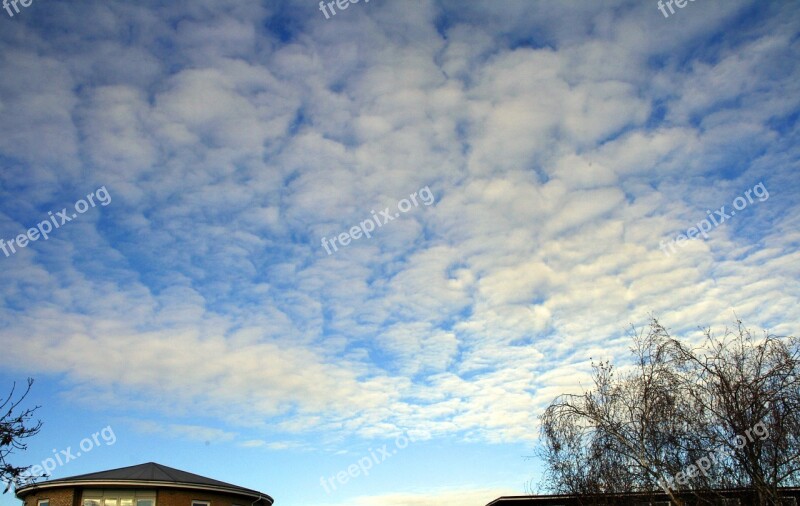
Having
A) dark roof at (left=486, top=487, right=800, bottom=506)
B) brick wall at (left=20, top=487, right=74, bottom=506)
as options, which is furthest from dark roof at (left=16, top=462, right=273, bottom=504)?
dark roof at (left=486, top=487, right=800, bottom=506)

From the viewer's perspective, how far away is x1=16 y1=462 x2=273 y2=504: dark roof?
31.9 meters

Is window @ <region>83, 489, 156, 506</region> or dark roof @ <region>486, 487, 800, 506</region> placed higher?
window @ <region>83, 489, 156, 506</region>

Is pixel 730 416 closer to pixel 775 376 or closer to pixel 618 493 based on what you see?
pixel 775 376

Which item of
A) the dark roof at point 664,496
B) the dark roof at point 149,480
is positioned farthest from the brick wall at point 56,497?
the dark roof at point 664,496

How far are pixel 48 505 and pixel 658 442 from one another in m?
31.3

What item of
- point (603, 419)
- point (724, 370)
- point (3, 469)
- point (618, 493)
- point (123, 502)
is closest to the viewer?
point (3, 469)

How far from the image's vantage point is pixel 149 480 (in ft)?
105

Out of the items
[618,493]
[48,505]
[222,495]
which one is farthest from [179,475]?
[618,493]

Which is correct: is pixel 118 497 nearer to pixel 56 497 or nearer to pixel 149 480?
pixel 149 480

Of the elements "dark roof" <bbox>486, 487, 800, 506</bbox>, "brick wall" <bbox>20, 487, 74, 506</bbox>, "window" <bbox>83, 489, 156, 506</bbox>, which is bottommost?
"dark roof" <bbox>486, 487, 800, 506</bbox>

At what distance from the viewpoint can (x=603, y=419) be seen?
2111 cm

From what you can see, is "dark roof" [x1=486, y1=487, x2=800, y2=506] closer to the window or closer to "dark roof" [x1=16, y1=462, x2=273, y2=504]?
"dark roof" [x1=16, y1=462, x2=273, y2=504]

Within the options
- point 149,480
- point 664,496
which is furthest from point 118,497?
point 664,496

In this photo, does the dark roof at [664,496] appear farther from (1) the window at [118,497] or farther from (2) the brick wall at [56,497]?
(2) the brick wall at [56,497]
